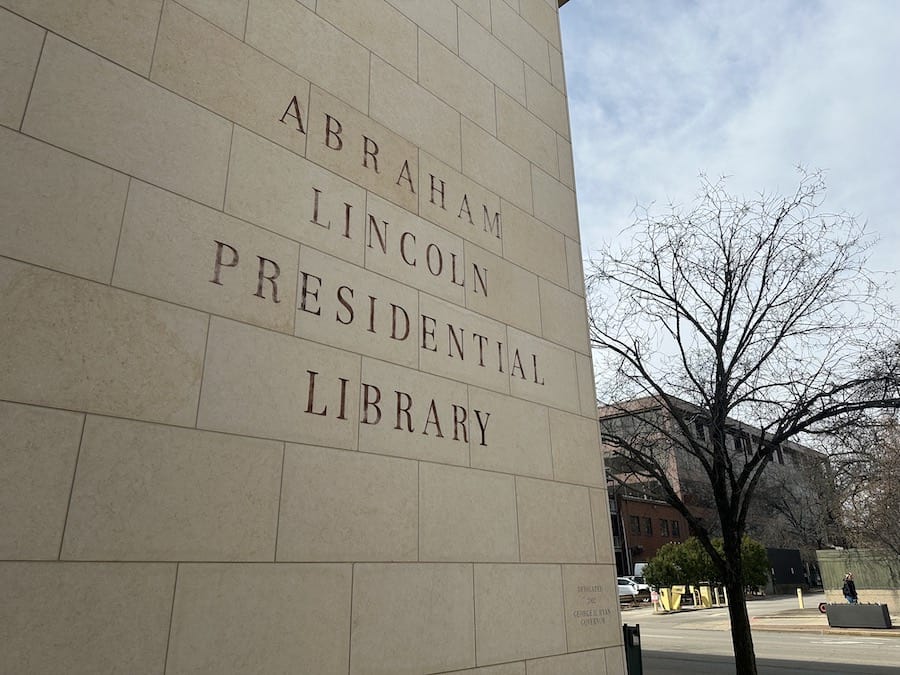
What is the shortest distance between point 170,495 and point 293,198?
2.31 metres

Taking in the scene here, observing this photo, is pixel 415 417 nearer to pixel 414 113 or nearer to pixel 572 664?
pixel 572 664

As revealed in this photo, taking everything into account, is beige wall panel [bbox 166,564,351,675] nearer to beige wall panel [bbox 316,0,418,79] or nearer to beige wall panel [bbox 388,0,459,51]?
beige wall panel [bbox 316,0,418,79]

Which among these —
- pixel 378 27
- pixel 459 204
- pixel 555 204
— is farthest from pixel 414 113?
pixel 555 204

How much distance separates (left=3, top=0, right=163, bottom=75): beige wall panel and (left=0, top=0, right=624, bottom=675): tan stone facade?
2cm

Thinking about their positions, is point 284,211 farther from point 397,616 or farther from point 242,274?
point 397,616

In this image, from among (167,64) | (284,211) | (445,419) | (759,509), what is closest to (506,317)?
(445,419)

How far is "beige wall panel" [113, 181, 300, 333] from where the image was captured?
12.1ft

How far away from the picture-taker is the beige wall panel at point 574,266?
24.1ft

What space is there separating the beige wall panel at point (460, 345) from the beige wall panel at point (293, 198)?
2.90 feet

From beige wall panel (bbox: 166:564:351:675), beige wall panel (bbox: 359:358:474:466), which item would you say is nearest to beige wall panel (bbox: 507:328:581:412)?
beige wall panel (bbox: 359:358:474:466)

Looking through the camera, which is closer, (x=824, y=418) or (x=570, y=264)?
(x=570, y=264)

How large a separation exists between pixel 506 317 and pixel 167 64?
11.8ft

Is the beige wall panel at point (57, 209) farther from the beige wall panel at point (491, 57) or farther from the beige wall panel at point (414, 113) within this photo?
the beige wall panel at point (491, 57)

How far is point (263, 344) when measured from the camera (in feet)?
13.5
